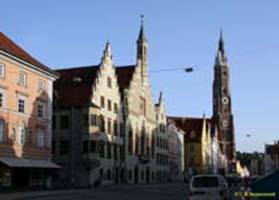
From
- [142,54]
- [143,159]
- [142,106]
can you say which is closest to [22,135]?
[143,159]

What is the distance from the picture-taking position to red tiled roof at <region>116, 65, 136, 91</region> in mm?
91125

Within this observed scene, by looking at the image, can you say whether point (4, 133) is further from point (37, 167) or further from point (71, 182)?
point (71, 182)

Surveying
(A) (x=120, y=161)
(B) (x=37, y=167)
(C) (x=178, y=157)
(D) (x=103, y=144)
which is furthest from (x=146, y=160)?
(B) (x=37, y=167)

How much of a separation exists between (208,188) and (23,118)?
102 feet

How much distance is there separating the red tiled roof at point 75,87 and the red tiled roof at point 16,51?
42.0ft

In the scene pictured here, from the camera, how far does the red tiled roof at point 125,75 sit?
9112 cm

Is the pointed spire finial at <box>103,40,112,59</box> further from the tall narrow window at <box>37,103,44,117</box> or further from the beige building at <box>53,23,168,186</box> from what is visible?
the tall narrow window at <box>37,103,44,117</box>

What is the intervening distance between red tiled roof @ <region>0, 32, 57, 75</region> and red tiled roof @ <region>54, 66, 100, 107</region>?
12788 millimetres

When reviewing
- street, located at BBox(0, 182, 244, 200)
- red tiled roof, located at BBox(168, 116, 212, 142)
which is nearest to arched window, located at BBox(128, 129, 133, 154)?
street, located at BBox(0, 182, 244, 200)

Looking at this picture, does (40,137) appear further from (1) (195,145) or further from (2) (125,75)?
(1) (195,145)

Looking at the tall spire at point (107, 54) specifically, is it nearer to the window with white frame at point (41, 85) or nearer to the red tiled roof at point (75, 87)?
the red tiled roof at point (75, 87)

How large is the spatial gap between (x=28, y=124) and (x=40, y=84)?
512 centimetres

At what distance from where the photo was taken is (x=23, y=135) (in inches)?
2327

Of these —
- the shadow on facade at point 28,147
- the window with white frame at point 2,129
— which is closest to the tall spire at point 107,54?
the shadow on facade at point 28,147
